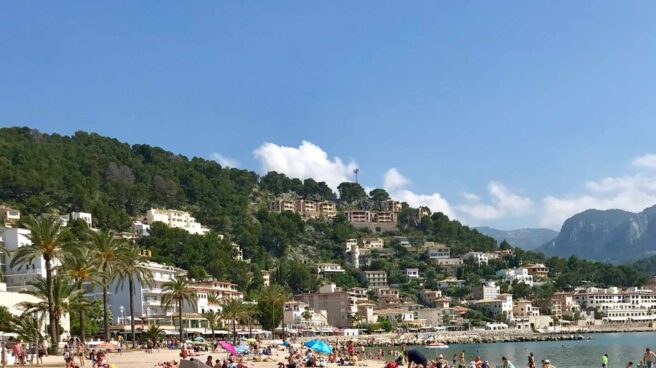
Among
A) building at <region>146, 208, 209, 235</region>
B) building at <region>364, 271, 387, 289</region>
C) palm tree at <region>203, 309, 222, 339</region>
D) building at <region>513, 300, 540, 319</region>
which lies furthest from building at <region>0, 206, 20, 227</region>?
building at <region>513, 300, 540, 319</region>

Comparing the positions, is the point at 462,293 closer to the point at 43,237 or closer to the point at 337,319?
the point at 337,319

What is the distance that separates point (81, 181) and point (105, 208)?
1493cm

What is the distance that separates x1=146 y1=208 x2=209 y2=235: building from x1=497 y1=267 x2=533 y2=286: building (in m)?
64.0

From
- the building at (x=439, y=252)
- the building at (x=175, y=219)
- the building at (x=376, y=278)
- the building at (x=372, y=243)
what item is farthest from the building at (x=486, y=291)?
the building at (x=175, y=219)

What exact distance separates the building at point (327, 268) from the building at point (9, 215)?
60015mm

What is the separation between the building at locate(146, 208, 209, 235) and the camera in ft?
479

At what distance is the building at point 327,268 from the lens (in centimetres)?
15875

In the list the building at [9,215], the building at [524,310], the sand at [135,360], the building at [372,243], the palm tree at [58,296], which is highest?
the building at [9,215]

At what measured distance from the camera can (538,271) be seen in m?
181

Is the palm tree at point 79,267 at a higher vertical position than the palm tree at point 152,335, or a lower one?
higher

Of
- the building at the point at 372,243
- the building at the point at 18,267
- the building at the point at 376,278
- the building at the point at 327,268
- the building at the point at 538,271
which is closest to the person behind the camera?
the building at the point at 18,267

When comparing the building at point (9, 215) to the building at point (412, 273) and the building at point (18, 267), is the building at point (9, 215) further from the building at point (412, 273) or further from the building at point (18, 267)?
the building at point (412, 273)

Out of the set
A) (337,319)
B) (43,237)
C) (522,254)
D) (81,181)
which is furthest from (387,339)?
(522,254)

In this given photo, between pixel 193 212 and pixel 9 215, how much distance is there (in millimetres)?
59555
